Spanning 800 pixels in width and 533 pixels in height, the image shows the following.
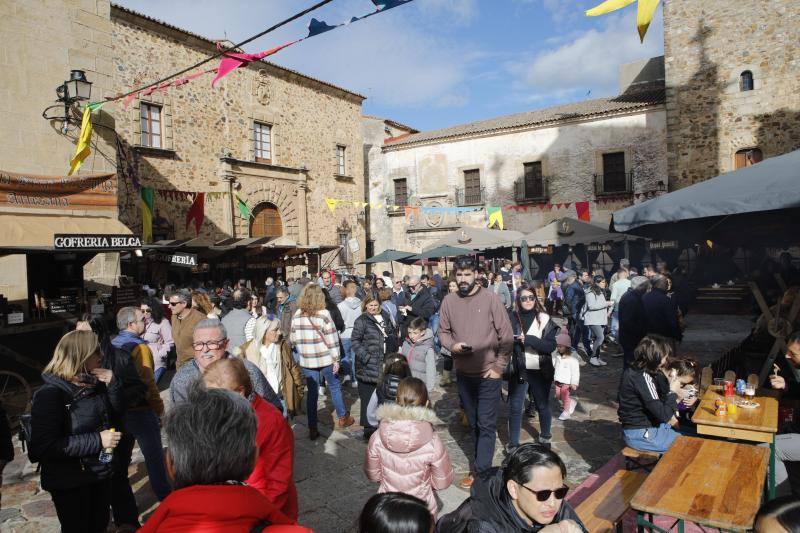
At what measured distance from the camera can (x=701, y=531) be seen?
3.22 m

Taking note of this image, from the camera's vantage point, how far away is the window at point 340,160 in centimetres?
2244

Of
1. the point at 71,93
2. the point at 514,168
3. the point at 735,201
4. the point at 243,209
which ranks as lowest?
the point at 735,201

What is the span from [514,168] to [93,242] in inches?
710

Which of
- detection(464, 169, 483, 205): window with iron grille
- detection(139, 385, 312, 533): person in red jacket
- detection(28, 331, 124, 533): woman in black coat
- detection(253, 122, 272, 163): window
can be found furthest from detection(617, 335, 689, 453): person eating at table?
detection(464, 169, 483, 205): window with iron grille

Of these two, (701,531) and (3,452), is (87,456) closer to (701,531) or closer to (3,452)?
(3,452)

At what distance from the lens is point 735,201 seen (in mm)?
3779

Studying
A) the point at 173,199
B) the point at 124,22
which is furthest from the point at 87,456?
the point at 124,22

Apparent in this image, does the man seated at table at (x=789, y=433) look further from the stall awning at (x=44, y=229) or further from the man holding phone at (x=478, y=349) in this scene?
the stall awning at (x=44, y=229)

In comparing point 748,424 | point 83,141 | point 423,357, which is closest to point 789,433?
point 748,424

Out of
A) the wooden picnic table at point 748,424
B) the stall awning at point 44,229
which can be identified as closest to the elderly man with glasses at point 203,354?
the wooden picnic table at point 748,424

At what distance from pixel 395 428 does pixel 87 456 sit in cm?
164

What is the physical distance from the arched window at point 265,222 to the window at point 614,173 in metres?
13.2

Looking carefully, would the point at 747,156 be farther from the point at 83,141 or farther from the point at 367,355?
the point at 83,141

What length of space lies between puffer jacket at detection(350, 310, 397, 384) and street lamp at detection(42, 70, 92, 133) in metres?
7.77
